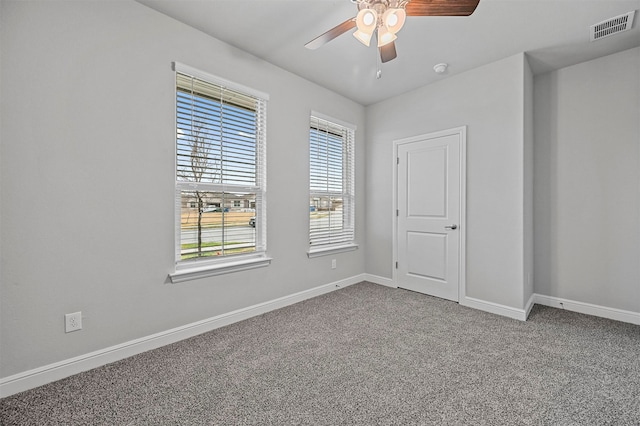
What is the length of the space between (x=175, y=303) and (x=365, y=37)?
8.15 ft

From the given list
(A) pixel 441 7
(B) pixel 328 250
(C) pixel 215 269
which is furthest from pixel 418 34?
(C) pixel 215 269

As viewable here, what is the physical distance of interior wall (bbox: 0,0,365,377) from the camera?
1.74 meters

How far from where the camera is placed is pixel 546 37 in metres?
2.58

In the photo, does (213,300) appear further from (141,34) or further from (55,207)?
(141,34)

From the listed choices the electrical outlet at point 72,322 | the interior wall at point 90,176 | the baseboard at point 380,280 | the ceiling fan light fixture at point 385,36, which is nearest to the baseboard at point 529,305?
the baseboard at point 380,280

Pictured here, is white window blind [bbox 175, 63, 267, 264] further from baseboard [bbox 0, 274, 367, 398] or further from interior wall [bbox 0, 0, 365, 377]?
baseboard [bbox 0, 274, 367, 398]

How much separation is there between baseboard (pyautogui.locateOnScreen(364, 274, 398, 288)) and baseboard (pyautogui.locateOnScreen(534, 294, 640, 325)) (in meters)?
1.67

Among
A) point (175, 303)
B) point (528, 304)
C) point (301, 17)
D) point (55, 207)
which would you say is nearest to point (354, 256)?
point (528, 304)

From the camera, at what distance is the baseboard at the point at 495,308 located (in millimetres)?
2871

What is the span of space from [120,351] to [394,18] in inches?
116

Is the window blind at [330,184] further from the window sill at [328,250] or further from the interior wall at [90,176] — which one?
the interior wall at [90,176]

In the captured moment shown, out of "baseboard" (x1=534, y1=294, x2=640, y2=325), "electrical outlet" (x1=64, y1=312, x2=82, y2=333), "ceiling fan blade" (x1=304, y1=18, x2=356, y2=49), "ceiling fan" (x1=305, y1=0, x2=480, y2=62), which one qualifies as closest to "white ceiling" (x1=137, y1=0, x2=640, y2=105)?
"ceiling fan blade" (x1=304, y1=18, x2=356, y2=49)

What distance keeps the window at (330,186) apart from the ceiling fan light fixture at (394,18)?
6.33 ft

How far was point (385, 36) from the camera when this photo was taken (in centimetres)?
176
